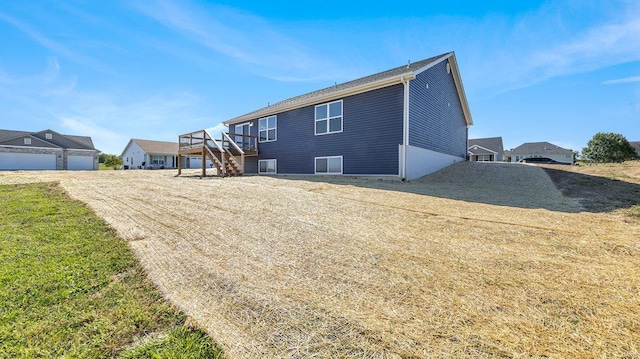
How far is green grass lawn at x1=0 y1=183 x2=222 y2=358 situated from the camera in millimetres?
1748

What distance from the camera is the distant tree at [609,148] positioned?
34.4 m

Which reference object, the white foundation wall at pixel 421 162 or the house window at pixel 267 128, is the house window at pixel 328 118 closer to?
the house window at pixel 267 128

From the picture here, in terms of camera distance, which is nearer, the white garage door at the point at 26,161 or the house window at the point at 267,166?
the house window at the point at 267,166

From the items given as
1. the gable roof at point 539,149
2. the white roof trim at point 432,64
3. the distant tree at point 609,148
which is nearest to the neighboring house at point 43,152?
the white roof trim at point 432,64

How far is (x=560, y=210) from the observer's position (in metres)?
5.69

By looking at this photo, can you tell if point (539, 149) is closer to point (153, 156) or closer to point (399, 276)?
point (399, 276)

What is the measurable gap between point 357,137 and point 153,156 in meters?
38.9

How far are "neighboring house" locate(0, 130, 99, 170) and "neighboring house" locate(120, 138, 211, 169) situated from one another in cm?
674

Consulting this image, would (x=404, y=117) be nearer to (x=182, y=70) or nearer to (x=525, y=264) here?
(x=525, y=264)

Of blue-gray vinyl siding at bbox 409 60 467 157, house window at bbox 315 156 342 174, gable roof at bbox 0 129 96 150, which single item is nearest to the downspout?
blue-gray vinyl siding at bbox 409 60 467 157

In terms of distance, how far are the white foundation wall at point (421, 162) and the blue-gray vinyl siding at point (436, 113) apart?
0.29m

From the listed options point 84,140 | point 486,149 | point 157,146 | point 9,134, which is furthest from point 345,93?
point 157,146

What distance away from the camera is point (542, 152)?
149 feet

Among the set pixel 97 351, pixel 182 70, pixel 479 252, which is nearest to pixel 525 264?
pixel 479 252
